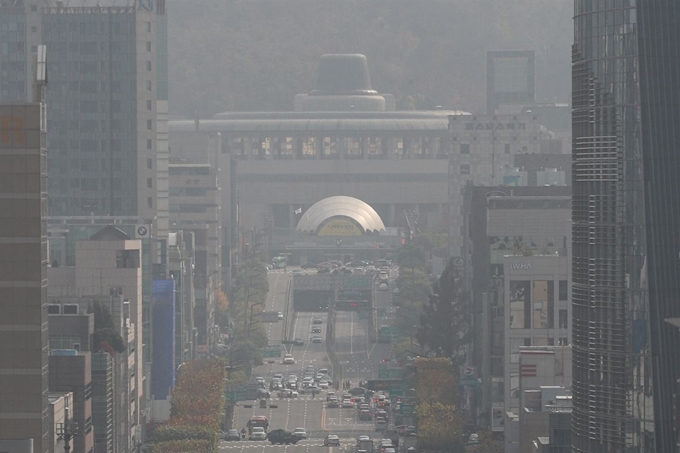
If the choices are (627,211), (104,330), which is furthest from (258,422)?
(627,211)

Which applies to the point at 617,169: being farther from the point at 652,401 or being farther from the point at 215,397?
the point at 215,397

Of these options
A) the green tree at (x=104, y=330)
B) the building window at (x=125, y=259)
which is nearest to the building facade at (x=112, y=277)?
the building window at (x=125, y=259)

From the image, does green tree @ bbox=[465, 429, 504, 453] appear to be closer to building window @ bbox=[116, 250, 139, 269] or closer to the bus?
the bus

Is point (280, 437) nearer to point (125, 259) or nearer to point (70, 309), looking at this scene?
point (125, 259)

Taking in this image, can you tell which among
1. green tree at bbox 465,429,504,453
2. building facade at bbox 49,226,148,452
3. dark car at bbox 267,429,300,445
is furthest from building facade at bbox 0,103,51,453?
dark car at bbox 267,429,300,445

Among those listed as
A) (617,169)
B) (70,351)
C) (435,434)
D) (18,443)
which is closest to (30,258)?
(18,443)

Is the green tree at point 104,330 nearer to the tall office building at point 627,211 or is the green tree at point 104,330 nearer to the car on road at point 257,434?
the car on road at point 257,434

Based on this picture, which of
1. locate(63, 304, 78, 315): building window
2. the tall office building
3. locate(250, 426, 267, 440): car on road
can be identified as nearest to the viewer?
the tall office building
